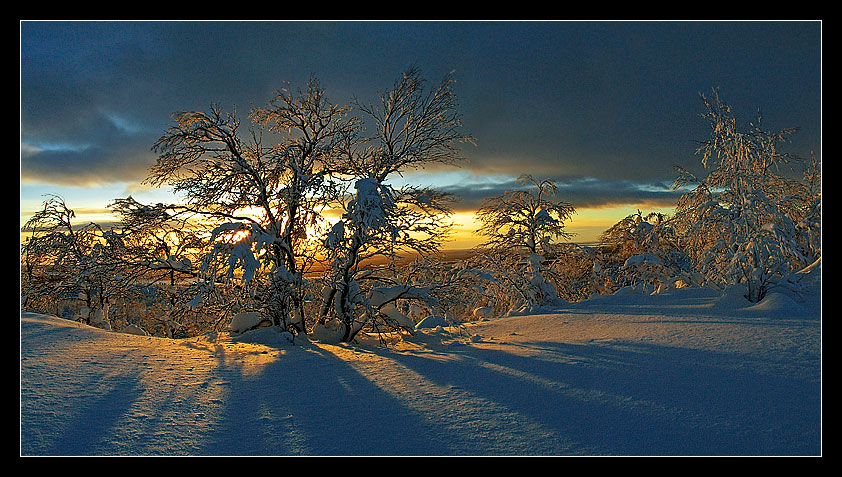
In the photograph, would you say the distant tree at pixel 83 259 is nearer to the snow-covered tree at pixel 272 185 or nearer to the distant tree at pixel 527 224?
the snow-covered tree at pixel 272 185

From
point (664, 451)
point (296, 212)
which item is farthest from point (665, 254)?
point (664, 451)

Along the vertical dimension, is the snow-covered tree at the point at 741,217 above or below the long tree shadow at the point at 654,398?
above

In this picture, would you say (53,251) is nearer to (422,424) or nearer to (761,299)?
(422,424)

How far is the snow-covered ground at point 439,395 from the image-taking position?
4.09 meters

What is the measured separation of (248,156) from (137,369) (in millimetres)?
6400

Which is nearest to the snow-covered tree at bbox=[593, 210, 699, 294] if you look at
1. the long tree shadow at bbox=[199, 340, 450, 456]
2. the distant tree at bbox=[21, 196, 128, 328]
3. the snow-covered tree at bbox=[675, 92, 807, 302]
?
the snow-covered tree at bbox=[675, 92, 807, 302]

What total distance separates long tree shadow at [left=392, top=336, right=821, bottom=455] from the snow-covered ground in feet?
0.07

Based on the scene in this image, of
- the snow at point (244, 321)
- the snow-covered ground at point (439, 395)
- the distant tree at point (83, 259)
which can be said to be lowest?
the snow at point (244, 321)

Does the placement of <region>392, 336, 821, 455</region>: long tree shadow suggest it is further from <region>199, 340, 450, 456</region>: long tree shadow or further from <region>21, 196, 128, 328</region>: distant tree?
<region>21, 196, 128, 328</region>: distant tree

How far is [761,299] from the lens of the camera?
1173 centimetres

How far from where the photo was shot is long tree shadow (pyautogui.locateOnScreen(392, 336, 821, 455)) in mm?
4059

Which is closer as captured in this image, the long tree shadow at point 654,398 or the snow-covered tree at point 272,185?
the long tree shadow at point 654,398

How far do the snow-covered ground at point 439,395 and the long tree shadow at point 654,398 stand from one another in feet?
0.07

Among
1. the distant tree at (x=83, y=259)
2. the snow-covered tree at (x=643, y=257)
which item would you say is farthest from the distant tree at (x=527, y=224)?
the distant tree at (x=83, y=259)
